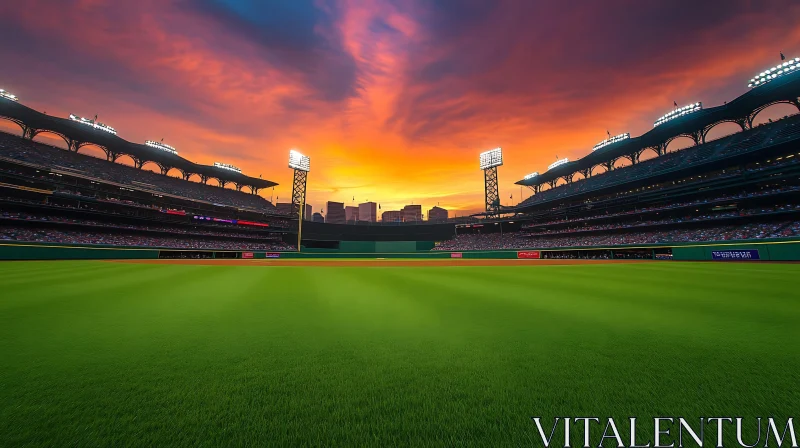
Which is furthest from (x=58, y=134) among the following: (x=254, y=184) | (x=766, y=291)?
(x=766, y=291)

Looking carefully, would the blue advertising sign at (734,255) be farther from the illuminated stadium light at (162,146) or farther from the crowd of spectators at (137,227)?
the illuminated stadium light at (162,146)

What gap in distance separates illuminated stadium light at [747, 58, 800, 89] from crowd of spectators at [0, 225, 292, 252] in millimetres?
69620

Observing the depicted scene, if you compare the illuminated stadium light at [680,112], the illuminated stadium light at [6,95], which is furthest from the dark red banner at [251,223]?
the illuminated stadium light at [680,112]

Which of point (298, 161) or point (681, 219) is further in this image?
point (298, 161)

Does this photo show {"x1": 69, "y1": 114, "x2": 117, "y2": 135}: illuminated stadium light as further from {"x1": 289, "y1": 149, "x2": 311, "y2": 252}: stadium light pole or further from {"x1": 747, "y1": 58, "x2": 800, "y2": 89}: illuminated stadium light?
{"x1": 747, "y1": 58, "x2": 800, "y2": 89}: illuminated stadium light

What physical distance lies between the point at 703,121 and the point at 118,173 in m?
84.4

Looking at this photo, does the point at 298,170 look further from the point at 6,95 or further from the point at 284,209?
the point at 284,209

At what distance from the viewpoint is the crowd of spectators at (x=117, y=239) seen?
3156 centimetres

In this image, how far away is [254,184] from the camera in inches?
2566

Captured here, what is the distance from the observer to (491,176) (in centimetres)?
6056

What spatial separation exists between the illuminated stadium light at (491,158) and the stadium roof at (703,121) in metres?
12.4

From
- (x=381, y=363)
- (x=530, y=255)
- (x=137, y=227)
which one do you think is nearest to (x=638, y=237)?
(x=530, y=255)

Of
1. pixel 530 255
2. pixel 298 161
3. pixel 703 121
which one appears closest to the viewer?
pixel 703 121

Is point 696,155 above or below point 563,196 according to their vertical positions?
above
